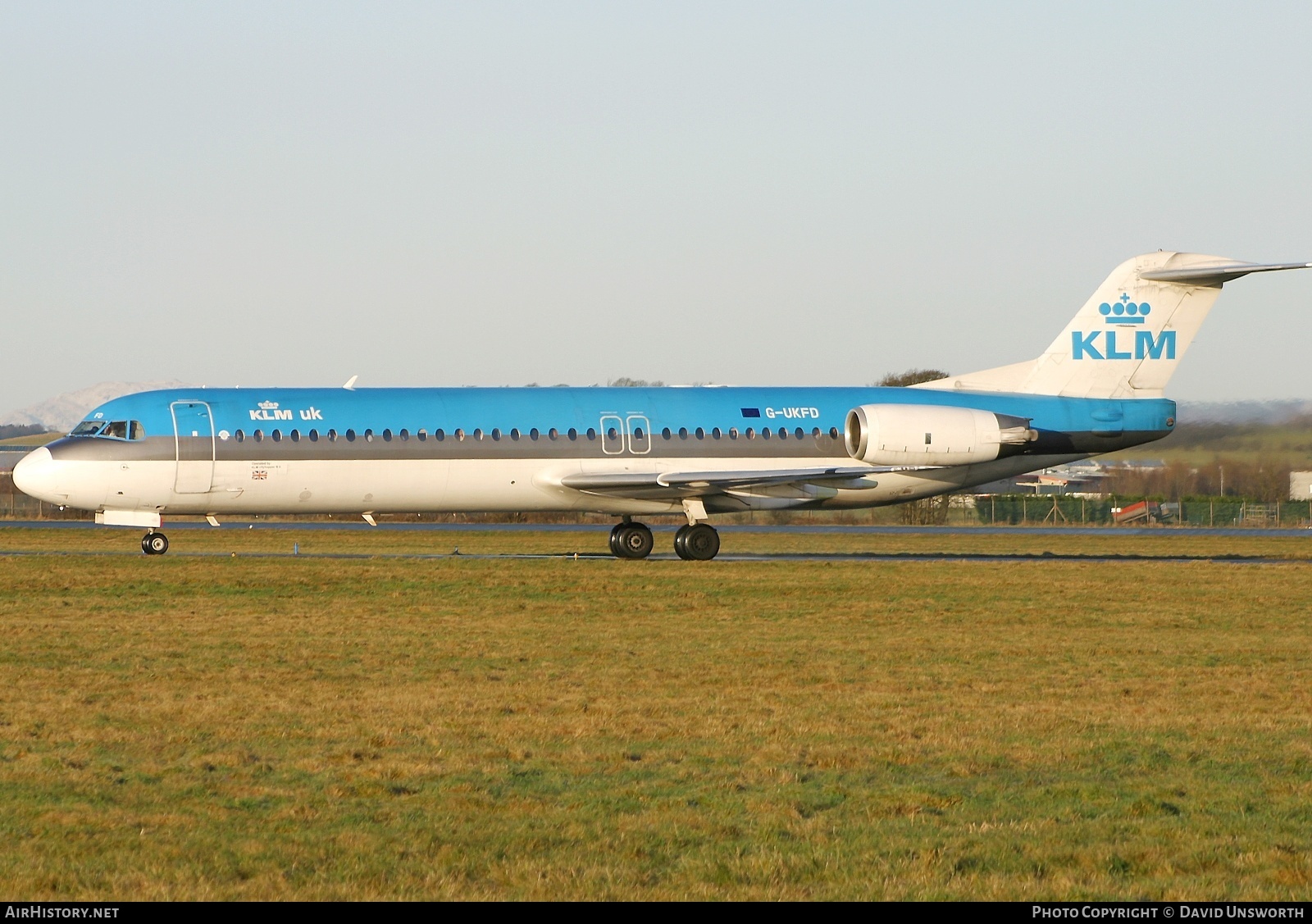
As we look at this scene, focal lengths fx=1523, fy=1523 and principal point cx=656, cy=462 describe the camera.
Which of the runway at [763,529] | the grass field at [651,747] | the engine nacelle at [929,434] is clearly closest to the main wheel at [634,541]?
the engine nacelle at [929,434]

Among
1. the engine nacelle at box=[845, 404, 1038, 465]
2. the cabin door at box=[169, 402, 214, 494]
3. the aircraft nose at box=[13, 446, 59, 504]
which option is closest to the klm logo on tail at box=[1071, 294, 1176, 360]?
the engine nacelle at box=[845, 404, 1038, 465]

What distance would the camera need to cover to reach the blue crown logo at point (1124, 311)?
3884 centimetres

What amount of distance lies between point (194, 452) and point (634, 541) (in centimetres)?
1063

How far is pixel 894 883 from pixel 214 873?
361cm

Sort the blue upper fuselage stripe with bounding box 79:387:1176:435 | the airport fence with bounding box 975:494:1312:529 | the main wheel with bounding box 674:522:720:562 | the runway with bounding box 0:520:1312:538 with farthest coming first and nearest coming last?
the airport fence with bounding box 975:494:1312:529 → the runway with bounding box 0:520:1312:538 → the main wheel with bounding box 674:522:720:562 → the blue upper fuselage stripe with bounding box 79:387:1176:435

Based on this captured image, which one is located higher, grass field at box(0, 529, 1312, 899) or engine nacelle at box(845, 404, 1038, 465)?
engine nacelle at box(845, 404, 1038, 465)

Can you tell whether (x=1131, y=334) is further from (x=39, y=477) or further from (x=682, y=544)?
(x=39, y=477)

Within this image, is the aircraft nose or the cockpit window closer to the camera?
the aircraft nose

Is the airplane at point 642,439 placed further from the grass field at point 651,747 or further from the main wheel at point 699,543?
the grass field at point 651,747

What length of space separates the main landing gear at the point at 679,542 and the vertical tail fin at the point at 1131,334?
9.47 metres

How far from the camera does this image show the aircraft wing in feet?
117

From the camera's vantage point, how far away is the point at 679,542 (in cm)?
3669

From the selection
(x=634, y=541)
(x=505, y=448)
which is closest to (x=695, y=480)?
(x=634, y=541)

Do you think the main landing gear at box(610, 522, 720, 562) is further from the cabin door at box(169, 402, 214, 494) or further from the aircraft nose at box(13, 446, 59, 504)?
the aircraft nose at box(13, 446, 59, 504)
